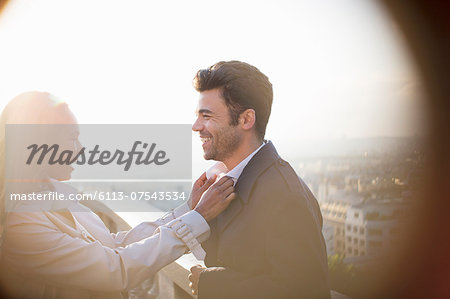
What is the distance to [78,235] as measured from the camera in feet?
6.30

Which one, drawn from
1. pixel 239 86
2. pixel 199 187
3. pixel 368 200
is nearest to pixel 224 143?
pixel 239 86

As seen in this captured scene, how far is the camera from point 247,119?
88.6 inches

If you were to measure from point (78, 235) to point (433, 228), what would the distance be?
318cm

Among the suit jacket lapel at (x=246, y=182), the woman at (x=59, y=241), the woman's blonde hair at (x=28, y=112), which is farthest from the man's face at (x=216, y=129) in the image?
the woman's blonde hair at (x=28, y=112)

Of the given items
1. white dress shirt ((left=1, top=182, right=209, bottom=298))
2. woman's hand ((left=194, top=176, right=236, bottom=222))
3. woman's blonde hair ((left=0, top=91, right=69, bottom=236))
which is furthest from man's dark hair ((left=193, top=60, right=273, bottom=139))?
woman's blonde hair ((left=0, top=91, right=69, bottom=236))

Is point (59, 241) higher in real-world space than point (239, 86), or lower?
lower

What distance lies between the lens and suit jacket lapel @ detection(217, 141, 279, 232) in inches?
76.5

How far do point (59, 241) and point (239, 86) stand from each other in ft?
4.31

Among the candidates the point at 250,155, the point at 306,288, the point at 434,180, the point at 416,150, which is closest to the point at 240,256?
the point at 306,288

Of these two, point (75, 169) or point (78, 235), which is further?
point (75, 169)

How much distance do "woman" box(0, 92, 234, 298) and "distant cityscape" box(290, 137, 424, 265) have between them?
255cm

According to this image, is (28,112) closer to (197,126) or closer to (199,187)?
(197,126)

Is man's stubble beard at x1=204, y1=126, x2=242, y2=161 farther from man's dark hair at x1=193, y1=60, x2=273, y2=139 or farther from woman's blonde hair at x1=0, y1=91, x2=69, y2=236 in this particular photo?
woman's blonde hair at x1=0, y1=91, x2=69, y2=236

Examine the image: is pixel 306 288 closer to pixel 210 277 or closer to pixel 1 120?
pixel 210 277
